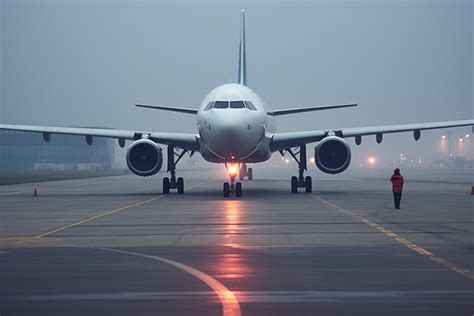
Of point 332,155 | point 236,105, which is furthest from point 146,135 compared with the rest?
point 332,155

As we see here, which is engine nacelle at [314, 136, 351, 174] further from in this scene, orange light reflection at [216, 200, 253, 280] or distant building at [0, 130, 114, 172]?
distant building at [0, 130, 114, 172]

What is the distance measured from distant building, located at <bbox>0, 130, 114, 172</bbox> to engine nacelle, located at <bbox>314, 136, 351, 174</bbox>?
124882mm

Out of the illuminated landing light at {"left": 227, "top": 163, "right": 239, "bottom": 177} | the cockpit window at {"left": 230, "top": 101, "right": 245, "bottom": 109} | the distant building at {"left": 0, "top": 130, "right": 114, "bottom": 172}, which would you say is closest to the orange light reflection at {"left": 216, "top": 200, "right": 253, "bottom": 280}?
the cockpit window at {"left": 230, "top": 101, "right": 245, "bottom": 109}

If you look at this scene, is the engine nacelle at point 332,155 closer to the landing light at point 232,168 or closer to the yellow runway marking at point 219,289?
the landing light at point 232,168

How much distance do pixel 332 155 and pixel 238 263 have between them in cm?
2766

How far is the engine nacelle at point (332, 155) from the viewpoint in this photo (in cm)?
4166

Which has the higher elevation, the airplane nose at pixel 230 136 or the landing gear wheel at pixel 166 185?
the airplane nose at pixel 230 136

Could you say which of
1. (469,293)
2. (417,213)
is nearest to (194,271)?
(469,293)

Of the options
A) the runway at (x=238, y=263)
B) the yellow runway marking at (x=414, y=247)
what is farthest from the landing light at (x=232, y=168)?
the yellow runway marking at (x=414, y=247)

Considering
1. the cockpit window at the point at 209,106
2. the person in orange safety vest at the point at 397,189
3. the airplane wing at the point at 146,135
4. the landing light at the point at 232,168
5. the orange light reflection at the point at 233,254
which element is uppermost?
the cockpit window at the point at 209,106

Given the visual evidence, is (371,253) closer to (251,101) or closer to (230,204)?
(230,204)

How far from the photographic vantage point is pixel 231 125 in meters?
38.2

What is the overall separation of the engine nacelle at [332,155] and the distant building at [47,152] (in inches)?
4917

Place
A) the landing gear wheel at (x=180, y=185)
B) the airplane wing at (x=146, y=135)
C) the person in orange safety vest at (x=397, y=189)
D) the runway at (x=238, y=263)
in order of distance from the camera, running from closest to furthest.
A: 1. the runway at (x=238, y=263)
2. the person in orange safety vest at (x=397, y=189)
3. the airplane wing at (x=146, y=135)
4. the landing gear wheel at (x=180, y=185)
